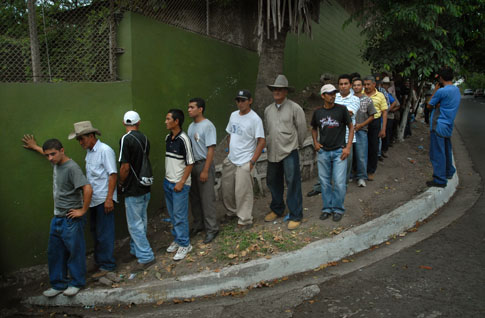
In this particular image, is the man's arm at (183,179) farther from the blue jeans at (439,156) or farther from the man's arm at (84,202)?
the blue jeans at (439,156)

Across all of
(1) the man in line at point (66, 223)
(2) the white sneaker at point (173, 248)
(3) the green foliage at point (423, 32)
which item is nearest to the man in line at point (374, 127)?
(3) the green foliage at point (423, 32)

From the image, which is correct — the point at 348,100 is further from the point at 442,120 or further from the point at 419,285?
the point at 419,285

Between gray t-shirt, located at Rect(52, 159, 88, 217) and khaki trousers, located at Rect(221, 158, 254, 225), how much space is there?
1.81 metres

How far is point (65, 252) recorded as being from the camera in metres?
4.43

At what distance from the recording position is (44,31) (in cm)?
530

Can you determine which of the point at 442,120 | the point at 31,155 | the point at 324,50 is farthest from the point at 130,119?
the point at 324,50

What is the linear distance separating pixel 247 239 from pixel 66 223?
214cm

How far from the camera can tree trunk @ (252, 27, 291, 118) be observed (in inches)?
295

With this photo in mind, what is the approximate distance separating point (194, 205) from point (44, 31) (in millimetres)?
3243

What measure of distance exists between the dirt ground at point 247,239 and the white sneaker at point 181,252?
6 cm

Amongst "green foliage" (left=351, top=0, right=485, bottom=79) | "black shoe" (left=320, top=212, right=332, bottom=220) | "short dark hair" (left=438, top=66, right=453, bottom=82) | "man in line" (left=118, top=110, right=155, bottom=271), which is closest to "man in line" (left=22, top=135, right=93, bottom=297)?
"man in line" (left=118, top=110, right=155, bottom=271)

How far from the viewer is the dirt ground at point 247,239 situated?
4492 millimetres

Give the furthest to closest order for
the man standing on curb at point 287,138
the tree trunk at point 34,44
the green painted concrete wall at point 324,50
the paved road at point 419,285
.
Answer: the green painted concrete wall at point 324,50, the tree trunk at point 34,44, the man standing on curb at point 287,138, the paved road at point 419,285

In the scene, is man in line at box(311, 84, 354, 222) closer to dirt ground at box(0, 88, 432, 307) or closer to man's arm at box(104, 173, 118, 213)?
dirt ground at box(0, 88, 432, 307)
